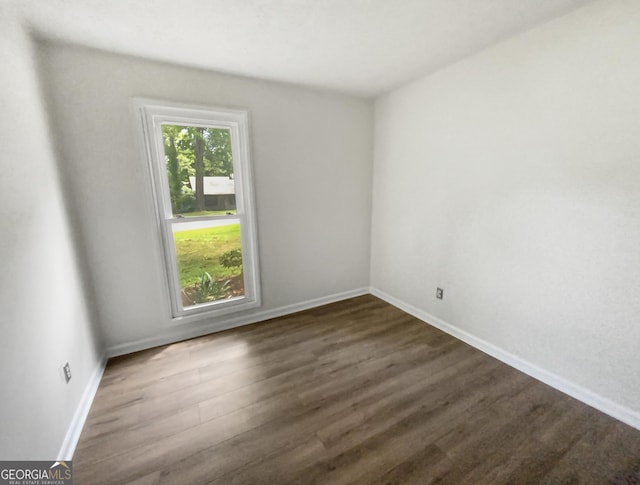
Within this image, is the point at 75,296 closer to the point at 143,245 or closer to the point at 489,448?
the point at 143,245

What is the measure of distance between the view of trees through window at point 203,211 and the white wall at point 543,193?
6.30 ft

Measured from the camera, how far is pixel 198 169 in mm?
2434

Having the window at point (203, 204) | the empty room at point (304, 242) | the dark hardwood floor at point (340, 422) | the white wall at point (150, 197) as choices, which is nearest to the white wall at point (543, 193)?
the empty room at point (304, 242)

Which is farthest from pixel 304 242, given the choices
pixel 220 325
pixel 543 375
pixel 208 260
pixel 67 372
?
pixel 543 375

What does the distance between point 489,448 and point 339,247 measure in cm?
225

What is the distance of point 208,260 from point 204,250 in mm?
115

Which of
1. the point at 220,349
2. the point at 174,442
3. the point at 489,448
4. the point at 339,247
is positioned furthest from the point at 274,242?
the point at 489,448

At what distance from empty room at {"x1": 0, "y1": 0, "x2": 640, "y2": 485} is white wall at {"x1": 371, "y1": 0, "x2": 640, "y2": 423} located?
0.04 ft

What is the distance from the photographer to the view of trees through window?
93.1 inches

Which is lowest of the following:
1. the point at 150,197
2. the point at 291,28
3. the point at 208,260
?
the point at 208,260

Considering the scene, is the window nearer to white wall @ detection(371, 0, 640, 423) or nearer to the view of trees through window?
the view of trees through window

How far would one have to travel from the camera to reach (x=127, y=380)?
6.63ft

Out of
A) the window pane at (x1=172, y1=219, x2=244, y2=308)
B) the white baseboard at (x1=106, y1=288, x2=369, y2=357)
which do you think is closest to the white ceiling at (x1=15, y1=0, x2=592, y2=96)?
the window pane at (x1=172, y1=219, x2=244, y2=308)

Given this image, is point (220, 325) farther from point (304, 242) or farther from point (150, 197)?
point (150, 197)
